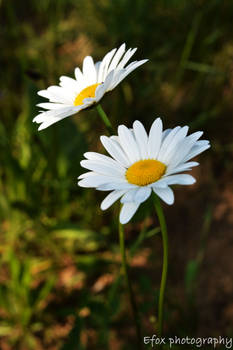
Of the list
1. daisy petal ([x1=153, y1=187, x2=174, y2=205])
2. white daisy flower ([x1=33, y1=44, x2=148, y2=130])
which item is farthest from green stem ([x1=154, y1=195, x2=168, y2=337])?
white daisy flower ([x1=33, y1=44, x2=148, y2=130])

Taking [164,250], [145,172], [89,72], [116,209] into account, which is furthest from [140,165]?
[116,209]

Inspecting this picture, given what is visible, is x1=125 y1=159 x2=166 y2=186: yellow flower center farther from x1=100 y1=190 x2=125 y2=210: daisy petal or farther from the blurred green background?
the blurred green background

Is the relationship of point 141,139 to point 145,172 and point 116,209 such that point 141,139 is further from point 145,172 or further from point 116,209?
point 116,209

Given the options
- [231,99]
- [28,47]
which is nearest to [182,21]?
[231,99]

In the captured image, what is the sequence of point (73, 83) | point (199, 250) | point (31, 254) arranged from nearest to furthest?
1. point (73, 83)
2. point (199, 250)
3. point (31, 254)

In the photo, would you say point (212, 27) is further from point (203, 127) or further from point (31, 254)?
point (31, 254)

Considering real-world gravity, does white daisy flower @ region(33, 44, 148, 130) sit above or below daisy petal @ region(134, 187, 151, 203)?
above

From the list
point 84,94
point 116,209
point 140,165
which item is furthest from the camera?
point 116,209
